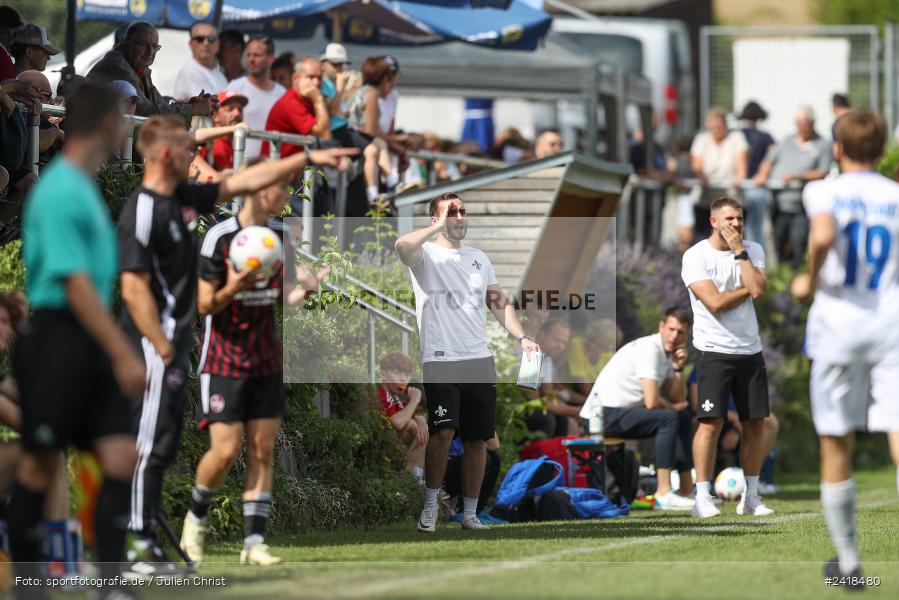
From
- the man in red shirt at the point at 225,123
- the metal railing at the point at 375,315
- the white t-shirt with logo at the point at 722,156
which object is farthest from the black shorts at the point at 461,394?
the white t-shirt with logo at the point at 722,156

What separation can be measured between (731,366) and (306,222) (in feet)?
13.0

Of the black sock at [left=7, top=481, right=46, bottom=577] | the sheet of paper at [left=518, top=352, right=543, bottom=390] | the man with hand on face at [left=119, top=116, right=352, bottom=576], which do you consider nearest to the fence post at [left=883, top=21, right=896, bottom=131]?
the sheet of paper at [left=518, top=352, right=543, bottom=390]

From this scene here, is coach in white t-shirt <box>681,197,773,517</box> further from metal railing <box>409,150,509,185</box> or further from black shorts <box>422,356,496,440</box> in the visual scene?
metal railing <box>409,150,509,185</box>

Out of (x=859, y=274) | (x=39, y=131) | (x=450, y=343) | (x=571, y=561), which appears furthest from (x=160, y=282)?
(x=450, y=343)

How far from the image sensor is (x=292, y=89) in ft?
48.5

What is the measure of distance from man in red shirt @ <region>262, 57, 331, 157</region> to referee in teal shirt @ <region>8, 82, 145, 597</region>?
7517 mm

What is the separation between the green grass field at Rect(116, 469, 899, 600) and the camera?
25.0 feet

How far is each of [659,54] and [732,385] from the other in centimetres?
1726

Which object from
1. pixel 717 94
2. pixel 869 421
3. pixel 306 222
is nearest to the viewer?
pixel 869 421

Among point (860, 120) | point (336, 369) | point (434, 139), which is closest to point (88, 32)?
point (434, 139)

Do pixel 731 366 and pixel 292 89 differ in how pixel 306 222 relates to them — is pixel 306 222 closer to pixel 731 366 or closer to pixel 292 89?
pixel 292 89

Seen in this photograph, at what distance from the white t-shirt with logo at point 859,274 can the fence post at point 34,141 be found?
18.4 feet

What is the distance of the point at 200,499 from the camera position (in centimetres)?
881

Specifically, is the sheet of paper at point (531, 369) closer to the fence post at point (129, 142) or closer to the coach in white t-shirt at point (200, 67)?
the fence post at point (129, 142)
